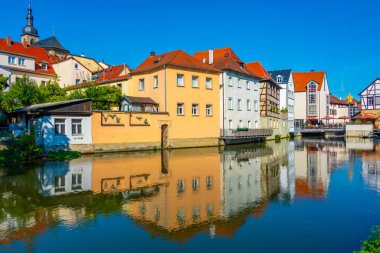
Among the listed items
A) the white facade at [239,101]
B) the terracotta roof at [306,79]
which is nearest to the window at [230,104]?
the white facade at [239,101]

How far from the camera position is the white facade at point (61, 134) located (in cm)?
2656

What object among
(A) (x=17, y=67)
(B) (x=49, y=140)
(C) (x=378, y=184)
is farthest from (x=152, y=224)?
(A) (x=17, y=67)

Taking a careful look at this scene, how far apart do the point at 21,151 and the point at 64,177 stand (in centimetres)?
821

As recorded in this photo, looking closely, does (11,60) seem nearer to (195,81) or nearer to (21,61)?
(21,61)

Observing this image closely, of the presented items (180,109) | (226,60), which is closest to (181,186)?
(180,109)

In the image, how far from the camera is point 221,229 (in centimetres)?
875

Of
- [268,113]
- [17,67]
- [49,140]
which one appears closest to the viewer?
[49,140]

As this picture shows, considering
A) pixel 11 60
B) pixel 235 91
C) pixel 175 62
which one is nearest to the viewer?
pixel 175 62

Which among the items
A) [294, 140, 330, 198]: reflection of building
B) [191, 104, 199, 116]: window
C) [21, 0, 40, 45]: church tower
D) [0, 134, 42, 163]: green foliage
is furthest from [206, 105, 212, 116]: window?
[21, 0, 40, 45]: church tower

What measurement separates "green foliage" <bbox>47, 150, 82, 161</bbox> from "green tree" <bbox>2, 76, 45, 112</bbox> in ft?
33.8

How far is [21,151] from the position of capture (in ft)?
75.2

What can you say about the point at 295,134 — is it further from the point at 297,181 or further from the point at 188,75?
the point at 297,181

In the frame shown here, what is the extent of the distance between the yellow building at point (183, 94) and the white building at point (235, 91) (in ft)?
6.20

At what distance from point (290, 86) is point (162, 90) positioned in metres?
43.3
